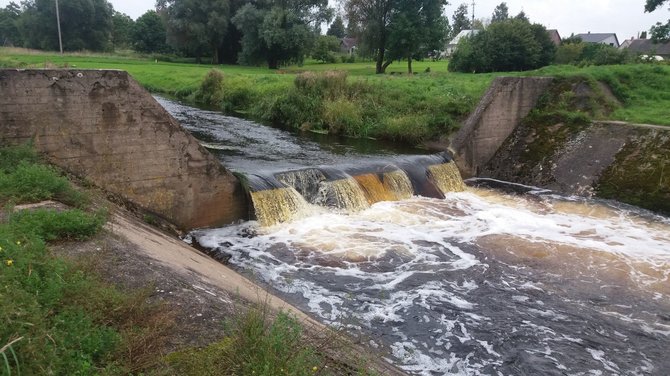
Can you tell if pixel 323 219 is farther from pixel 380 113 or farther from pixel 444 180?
pixel 380 113

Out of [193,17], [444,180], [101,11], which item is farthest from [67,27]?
[444,180]

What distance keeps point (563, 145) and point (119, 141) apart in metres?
13.8

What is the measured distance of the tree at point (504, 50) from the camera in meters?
34.4

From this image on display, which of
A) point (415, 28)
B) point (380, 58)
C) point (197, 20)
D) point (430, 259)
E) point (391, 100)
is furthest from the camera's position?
point (197, 20)

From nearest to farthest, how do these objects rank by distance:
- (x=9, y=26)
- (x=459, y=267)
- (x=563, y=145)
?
(x=459, y=267) → (x=563, y=145) → (x=9, y=26)

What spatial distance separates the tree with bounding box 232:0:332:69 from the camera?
39.9 m

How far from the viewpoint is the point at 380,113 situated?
22.8 m

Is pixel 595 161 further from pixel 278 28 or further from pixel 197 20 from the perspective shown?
pixel 197 20

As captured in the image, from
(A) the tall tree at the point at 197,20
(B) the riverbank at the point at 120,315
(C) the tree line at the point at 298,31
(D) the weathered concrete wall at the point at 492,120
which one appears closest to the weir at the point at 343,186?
(D) the weathered concrete wall at the point at 492,120

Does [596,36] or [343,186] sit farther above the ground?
[596,36]

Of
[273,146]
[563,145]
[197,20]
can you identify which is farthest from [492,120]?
[197,20]

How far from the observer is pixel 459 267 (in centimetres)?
966

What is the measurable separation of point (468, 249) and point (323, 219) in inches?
139

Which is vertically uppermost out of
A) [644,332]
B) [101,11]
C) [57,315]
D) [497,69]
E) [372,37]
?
[101,11]
